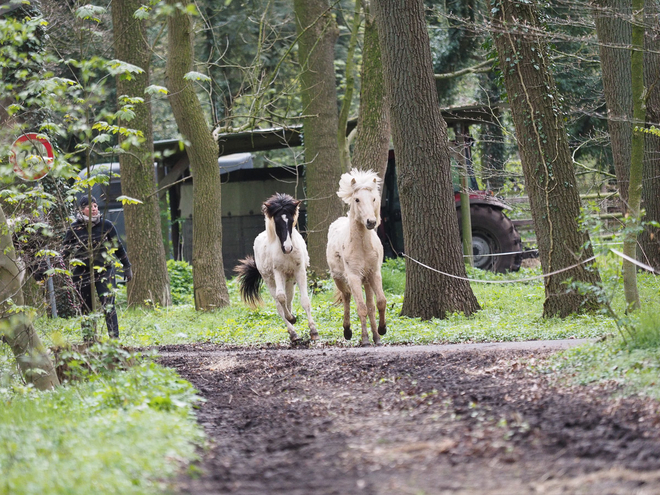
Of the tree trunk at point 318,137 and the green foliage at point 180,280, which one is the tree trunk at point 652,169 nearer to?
the tree trunk at point 318,137

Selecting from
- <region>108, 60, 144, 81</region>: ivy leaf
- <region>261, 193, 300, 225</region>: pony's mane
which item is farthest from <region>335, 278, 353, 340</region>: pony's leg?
<region>108, 60, 144, 81</region>: ivy leaf

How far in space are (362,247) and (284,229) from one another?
4.43 feet

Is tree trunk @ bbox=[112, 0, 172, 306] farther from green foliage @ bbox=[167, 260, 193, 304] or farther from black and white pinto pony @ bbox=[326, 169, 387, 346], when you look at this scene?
black and white pinto pony @ bbox=[326, 169, 387, 346]

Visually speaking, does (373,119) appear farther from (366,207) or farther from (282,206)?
(366,207)

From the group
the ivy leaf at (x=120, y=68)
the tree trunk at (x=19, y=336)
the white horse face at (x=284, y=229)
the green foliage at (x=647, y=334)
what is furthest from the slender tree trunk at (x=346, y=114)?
the ivy leaf at (x=120, y=68)

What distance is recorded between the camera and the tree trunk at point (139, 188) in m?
16.0

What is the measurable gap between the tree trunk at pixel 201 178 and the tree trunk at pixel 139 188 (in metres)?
0.83

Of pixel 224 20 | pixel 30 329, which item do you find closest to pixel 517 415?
pixel 30 329

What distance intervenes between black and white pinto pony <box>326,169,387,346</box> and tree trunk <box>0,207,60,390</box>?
4065 mm

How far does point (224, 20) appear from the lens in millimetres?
27562

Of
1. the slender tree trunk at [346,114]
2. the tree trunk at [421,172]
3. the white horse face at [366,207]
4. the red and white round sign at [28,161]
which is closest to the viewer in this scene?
the red and white round sign at [28,161]

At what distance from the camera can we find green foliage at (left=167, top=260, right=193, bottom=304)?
66.1 feet

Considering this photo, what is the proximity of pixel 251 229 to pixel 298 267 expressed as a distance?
11.2 metres

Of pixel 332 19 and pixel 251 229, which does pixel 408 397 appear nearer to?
pixel 332 19
